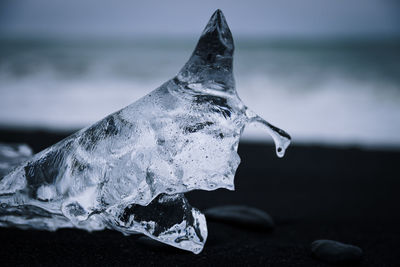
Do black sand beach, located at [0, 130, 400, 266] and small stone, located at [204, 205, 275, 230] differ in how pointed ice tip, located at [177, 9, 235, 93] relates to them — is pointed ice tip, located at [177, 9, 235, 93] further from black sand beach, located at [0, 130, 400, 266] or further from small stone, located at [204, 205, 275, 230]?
small stone, located at [204, 205, 275, 230]

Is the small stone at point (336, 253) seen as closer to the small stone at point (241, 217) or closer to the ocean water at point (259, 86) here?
the small stone at point (241, 217)

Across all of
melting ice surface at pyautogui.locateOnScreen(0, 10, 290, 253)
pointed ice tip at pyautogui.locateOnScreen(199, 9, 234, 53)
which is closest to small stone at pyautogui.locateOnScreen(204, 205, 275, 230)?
melting ice surface at pyautogui.locateOnScreen(0, 10, 290, 253)

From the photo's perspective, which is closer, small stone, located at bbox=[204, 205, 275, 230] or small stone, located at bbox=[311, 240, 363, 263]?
small stone, located at bbox=[311, 240, 363, 263]

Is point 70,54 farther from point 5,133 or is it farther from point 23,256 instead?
point 23,256

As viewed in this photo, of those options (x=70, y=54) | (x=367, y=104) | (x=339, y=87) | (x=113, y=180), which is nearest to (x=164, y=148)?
(x=113, y=180)

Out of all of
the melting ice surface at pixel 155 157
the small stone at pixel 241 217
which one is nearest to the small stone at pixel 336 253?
the small stone at pixel 241 217
